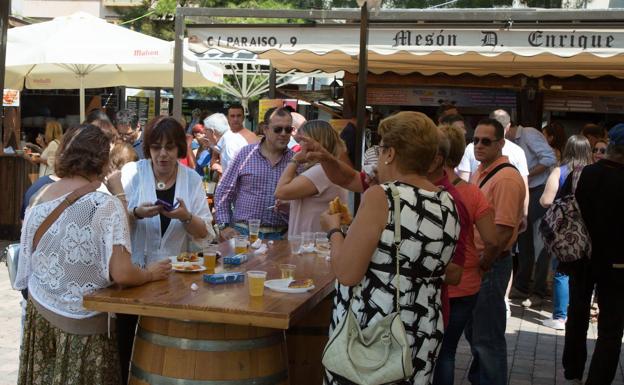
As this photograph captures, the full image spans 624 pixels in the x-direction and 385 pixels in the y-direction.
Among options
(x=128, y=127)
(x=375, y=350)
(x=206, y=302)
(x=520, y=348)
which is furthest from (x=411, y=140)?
(x=128, y=127)

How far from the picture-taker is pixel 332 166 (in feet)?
15.5

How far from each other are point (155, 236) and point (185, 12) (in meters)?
3.64

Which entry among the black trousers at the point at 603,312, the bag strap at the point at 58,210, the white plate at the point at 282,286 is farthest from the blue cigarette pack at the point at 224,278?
the black trousers at the point at 603,312

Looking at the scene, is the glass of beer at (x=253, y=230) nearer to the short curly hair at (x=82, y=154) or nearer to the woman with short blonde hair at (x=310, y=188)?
the woman with short blonde hair at (x=310, y=188)

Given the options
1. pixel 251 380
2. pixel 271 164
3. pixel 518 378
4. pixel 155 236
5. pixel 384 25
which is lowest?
pixel 518 378

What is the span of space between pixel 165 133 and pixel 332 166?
3.28ft

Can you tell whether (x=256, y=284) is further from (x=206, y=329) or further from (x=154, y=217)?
(x=154, y=217)

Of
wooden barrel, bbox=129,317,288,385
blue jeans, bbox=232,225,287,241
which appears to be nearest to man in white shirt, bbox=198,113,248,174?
blue jeans, bbox=232,225,287,241

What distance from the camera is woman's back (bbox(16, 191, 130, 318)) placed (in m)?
3.49

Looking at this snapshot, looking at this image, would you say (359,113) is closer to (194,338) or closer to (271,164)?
(271,164)

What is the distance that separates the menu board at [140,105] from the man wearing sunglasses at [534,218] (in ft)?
45.5

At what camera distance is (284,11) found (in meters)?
7.18

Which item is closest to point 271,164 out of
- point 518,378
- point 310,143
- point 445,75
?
point 310,143

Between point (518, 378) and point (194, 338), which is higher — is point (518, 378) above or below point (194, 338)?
below
